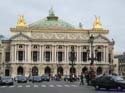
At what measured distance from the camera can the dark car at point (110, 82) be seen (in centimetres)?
5219

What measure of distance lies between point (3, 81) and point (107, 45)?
99118 millimetres

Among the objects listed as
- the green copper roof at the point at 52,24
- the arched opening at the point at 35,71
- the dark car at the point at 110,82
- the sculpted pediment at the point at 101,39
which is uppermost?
the green copper roof at the point at 52,24

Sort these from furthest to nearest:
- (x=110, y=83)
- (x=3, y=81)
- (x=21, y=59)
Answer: (x=21, y=59) < (x=3, y=81) < (x=110, y=83)

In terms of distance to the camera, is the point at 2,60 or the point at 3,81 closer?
the point at 3,81

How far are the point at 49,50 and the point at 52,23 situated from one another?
1397 cm

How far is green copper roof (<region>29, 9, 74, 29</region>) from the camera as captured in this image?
174250 mm

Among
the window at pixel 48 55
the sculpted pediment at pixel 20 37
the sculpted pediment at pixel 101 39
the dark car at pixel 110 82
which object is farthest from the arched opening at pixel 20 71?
the dark car at pixel 110 82

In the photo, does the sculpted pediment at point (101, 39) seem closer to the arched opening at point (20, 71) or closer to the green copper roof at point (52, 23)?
the green copper roof at point (52, 23)

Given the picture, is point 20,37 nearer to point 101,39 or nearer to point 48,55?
point 48,55

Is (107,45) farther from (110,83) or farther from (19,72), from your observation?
(110,83)

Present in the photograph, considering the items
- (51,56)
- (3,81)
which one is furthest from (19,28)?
(3,81)

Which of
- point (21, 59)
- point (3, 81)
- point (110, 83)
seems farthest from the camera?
point (21, 59)

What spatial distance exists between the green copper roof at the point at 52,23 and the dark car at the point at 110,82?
117339mm

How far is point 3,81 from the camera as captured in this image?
234 feet
